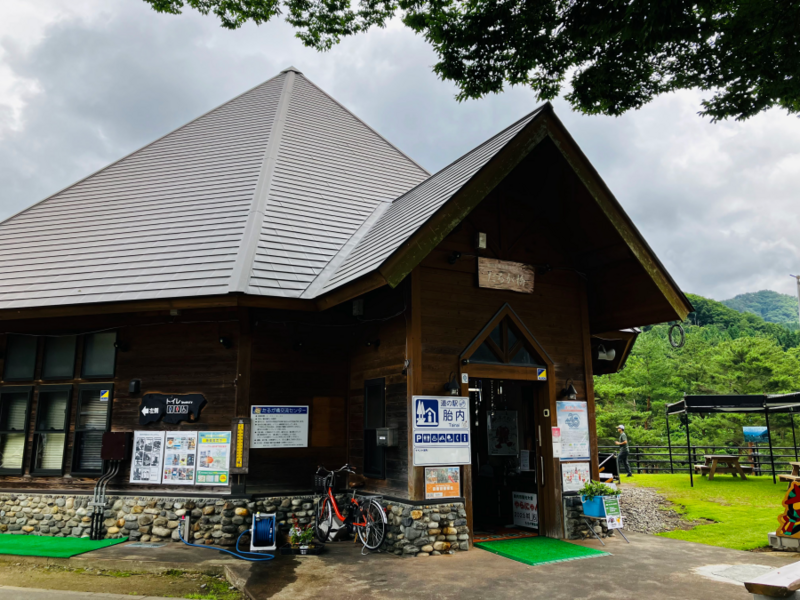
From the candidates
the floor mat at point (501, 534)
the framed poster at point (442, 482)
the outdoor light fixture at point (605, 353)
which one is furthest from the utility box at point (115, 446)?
the outdoor light fixture at point (605, 353)

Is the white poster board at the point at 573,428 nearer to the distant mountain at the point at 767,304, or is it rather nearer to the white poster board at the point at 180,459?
the white poster board at the point at 180,459

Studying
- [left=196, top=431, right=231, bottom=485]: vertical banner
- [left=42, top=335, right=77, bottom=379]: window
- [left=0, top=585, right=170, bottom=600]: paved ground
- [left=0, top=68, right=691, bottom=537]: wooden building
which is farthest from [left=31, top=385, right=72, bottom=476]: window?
[left=0, top=585, right=170, bottom=600]: paved ground

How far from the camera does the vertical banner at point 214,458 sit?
8195mm

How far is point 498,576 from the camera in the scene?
20.2 feet

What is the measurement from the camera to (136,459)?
8.55 m

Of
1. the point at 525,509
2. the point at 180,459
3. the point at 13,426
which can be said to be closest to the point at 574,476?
the point at 525,509

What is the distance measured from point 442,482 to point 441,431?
2.10 ft

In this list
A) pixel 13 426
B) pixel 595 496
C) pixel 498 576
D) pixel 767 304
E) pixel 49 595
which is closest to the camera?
pixel 49 595

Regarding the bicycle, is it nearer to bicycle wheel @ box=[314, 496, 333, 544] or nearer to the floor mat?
bicycle wheel @ box=[314, 496, 333, 544]

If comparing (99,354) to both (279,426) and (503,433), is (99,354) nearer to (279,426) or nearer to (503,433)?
(279,426)

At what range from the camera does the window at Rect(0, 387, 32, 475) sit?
9148 millimetres

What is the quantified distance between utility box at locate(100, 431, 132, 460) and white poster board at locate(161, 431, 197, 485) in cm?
61

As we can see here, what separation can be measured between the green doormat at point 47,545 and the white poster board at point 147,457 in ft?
2.84

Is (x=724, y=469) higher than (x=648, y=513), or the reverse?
(x=724, y=469)
